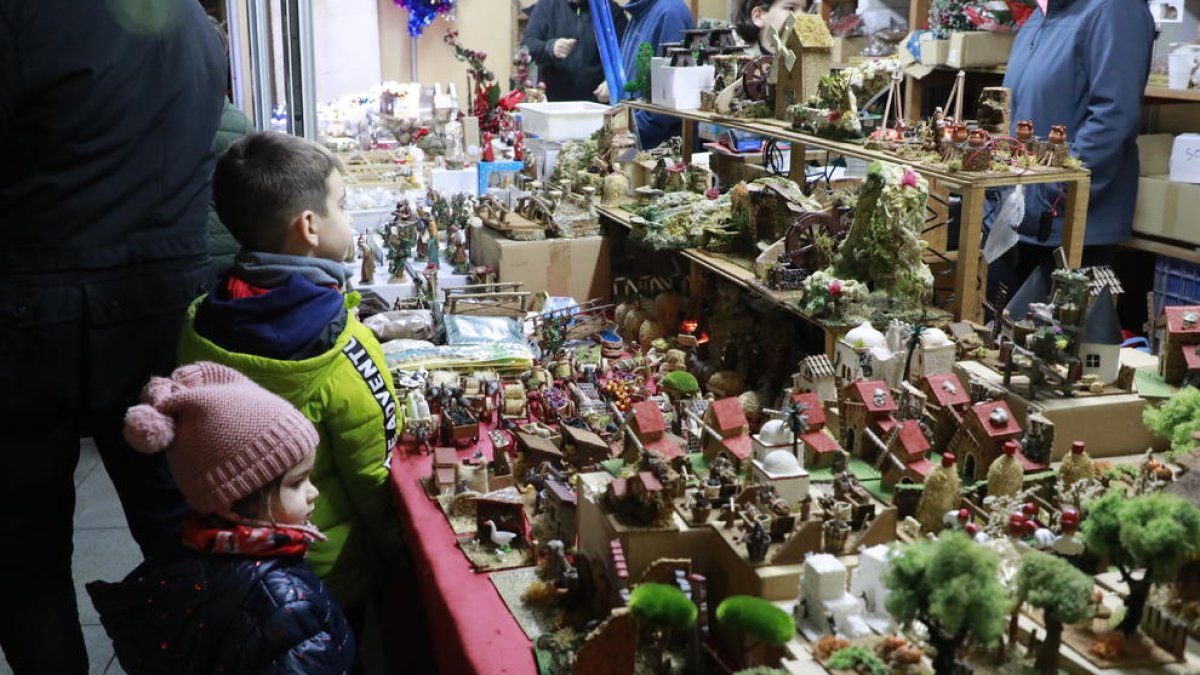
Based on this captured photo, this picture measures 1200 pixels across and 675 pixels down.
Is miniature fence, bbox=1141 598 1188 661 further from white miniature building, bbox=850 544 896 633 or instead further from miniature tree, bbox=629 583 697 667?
miniature tree, bbox=629 583 697 667

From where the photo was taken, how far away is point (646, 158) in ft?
14.2

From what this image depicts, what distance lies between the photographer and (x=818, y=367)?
253cm

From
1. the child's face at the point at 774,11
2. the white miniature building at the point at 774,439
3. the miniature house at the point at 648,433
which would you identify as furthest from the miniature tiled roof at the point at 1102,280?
the child's face at the point at 774,11

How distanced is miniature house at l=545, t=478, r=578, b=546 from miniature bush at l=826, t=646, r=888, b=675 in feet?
2.09

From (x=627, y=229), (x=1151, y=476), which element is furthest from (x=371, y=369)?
(x=627, y=229)

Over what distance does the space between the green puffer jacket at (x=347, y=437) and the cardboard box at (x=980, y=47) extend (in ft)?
10.6

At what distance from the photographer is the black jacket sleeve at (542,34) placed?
22.2 ft

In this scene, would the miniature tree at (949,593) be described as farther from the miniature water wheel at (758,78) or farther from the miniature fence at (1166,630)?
the miniature water wheel at (758,78)

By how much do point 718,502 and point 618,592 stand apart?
27 centimetres

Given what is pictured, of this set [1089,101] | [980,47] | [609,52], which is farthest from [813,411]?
Result: [609,52]

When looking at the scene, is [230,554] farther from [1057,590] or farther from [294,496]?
[1057,590]

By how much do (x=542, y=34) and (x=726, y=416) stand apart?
16.7 feet

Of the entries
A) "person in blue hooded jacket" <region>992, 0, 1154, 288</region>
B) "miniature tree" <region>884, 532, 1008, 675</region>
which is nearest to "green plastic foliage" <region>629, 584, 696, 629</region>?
"miniature tree" <region>884, 532, 1008, 675</region>

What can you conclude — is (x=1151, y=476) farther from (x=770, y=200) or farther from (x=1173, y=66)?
(x=1173, y=66)
